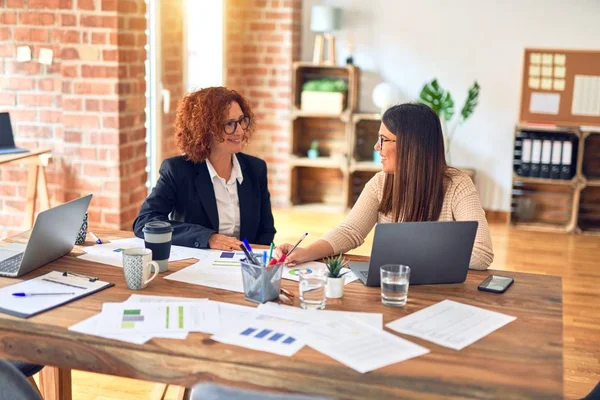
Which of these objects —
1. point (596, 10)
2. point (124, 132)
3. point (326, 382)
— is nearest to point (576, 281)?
point (596, 10)

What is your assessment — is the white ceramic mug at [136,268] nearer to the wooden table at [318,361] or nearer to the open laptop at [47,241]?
the wooden table at [318,361]

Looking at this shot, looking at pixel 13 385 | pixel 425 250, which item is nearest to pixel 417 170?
pixel 425 250

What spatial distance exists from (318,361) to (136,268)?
0.66m

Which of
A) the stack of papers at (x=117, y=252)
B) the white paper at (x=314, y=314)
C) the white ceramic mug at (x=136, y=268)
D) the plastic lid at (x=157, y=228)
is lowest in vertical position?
the white paper at (x=314, y=314)

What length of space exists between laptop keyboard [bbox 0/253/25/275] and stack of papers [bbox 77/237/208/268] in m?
0.18

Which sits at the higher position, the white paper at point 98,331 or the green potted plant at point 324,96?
the green potted plant at point 324,96

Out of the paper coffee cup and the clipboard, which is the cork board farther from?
the clipboard

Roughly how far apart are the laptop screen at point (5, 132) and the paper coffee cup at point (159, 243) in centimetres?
224

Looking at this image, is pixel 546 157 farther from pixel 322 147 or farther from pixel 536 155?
pixel 322 147

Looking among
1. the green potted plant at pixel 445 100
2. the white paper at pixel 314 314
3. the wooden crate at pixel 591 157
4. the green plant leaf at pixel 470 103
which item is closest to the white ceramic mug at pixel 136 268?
the white paper at pixel 314 314

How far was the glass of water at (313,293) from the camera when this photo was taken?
1950mm

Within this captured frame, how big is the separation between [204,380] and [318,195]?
5.15 meters

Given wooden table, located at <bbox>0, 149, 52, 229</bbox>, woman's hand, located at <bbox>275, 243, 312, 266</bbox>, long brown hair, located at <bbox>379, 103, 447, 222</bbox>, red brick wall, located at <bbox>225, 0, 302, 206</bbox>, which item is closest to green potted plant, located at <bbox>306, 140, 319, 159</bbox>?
red brick wall, located at <bbox>225, 0, 302, 206</bbox>

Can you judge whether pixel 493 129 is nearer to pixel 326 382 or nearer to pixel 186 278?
pixel 186 278
